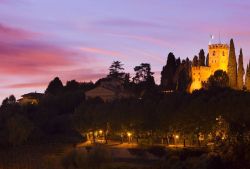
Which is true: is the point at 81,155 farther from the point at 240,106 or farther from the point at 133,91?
the point at 133,91

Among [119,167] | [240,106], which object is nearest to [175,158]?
[119,167]

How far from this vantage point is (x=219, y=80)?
334ft

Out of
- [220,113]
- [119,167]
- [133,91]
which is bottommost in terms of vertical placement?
[119,167]

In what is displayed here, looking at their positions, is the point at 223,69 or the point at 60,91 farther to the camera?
the point at 60,91

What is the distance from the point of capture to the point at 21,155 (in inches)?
2662

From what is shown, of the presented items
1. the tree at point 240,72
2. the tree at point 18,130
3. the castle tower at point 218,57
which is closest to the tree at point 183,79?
the castle tower at point 218,57

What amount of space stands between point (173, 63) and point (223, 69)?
13.5 meters

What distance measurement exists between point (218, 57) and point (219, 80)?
1794 cm

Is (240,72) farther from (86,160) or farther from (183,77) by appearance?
(86,160)

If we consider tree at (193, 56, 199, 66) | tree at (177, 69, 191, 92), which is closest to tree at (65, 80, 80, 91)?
tree at (193, 56, 199, 66)

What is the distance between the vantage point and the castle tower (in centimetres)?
11719

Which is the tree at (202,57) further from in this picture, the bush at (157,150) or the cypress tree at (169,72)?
the bush at (157,150)

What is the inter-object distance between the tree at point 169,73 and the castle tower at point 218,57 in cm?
1157

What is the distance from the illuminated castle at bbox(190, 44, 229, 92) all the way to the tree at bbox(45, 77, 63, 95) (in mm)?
38285
